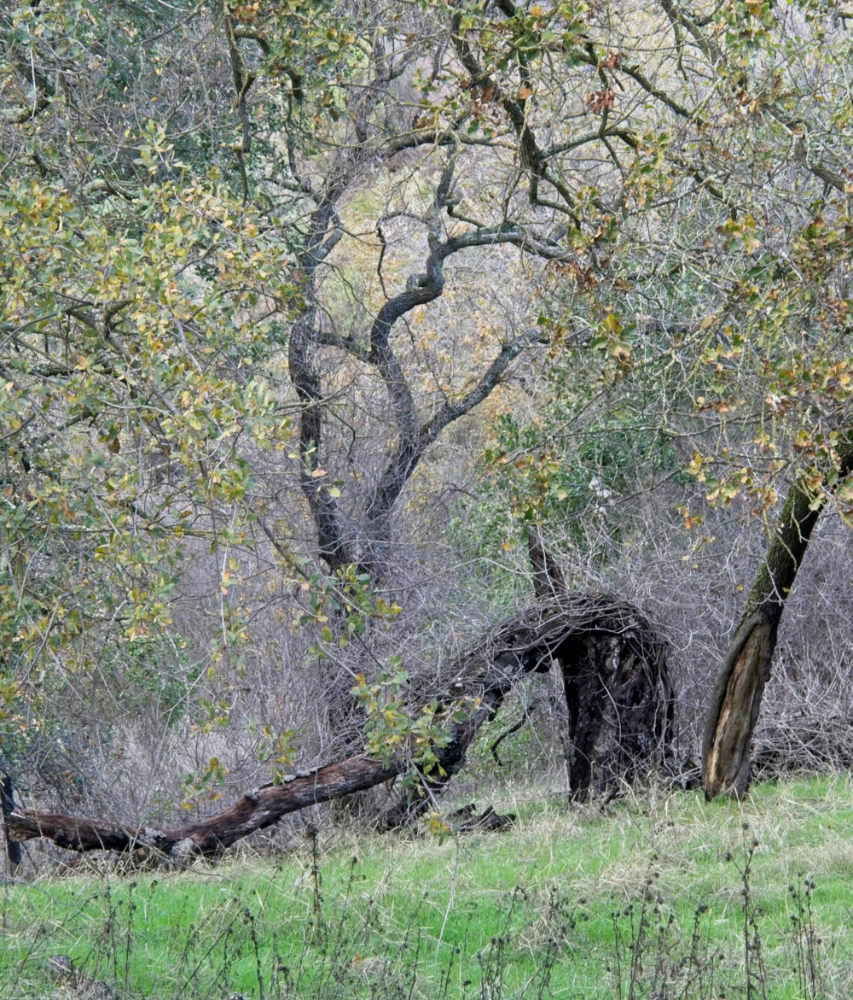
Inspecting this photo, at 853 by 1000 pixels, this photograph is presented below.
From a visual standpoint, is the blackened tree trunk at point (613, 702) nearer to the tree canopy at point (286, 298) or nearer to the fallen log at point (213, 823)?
the tree canopy at point (286, 298)

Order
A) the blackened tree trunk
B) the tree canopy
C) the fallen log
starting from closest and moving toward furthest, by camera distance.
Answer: the tree canopy → the fallen log → the blackened tree trunk

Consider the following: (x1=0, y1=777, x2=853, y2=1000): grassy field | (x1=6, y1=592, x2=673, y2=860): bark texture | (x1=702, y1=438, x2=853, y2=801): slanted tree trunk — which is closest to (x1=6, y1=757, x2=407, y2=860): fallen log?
(x1=6, y1=592, x2=673, y2=860): bark texture

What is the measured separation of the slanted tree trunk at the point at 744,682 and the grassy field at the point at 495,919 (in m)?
0.47

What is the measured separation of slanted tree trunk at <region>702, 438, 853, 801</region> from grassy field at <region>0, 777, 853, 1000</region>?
474 millimetres

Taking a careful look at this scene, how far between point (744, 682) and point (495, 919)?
335 centimetres

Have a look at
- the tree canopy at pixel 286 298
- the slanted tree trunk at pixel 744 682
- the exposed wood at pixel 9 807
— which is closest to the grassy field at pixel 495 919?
the slanted tree trunk at pixel 744 682

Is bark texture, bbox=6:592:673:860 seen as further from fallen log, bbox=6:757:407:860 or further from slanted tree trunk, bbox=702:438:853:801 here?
slanted tree trunk, bbox=702:438:853:801

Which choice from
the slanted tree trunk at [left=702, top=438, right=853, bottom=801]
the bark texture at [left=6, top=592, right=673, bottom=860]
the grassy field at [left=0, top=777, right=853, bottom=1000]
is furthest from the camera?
the bark texture at [left=6, top=592, right=673, bottom=860]

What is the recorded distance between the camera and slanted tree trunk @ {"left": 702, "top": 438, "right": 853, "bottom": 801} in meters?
8.28

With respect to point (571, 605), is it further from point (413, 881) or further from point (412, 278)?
point (412, 278)

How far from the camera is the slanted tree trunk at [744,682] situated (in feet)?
27.2

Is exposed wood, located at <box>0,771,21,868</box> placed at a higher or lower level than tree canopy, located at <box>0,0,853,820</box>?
lower

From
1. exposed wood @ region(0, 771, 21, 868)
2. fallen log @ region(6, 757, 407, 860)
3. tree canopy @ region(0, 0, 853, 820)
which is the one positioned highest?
tree canopy @ region(0, 0, 853, 820)

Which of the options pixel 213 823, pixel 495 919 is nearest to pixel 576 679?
pixel 213 823
